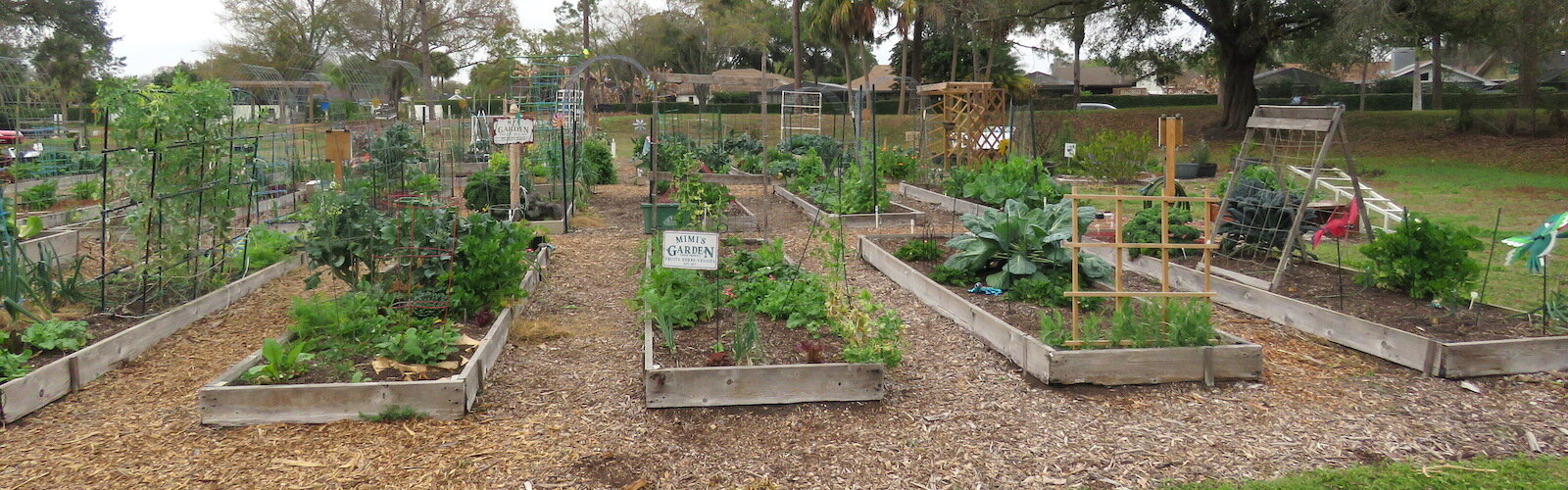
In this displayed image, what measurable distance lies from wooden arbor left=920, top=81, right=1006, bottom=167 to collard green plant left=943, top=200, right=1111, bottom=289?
9.30 metres

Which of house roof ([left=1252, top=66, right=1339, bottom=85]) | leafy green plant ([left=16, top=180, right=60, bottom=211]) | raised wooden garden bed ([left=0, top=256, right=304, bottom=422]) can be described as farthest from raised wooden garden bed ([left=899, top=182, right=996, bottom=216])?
house roof ([left=1252, top=66, right=1339, bottom=85])

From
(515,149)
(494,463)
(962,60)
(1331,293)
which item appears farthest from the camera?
(962,60)

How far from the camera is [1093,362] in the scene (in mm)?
5184

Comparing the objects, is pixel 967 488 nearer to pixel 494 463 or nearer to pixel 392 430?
pixel 494 463

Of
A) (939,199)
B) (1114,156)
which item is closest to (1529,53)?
(1114,156)

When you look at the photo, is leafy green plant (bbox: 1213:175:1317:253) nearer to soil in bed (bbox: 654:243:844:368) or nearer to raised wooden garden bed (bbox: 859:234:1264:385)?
raised wooden garden bed (bbox: 859:234:1264:385)

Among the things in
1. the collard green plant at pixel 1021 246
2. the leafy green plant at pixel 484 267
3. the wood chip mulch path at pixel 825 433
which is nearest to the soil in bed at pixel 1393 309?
the wood chip mulch path at pixel 825 433

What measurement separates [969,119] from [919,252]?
9199mm

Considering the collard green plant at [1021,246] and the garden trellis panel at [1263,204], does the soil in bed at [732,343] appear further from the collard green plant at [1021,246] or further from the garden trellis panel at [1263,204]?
the garden trellis panel at [1263,204]

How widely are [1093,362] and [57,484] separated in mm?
4565

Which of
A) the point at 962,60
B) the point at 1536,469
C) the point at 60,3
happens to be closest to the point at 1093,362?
the point at 1536,469

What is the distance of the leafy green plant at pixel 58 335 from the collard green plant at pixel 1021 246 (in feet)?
17.3

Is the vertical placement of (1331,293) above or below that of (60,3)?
below

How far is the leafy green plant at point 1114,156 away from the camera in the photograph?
51.5ft
